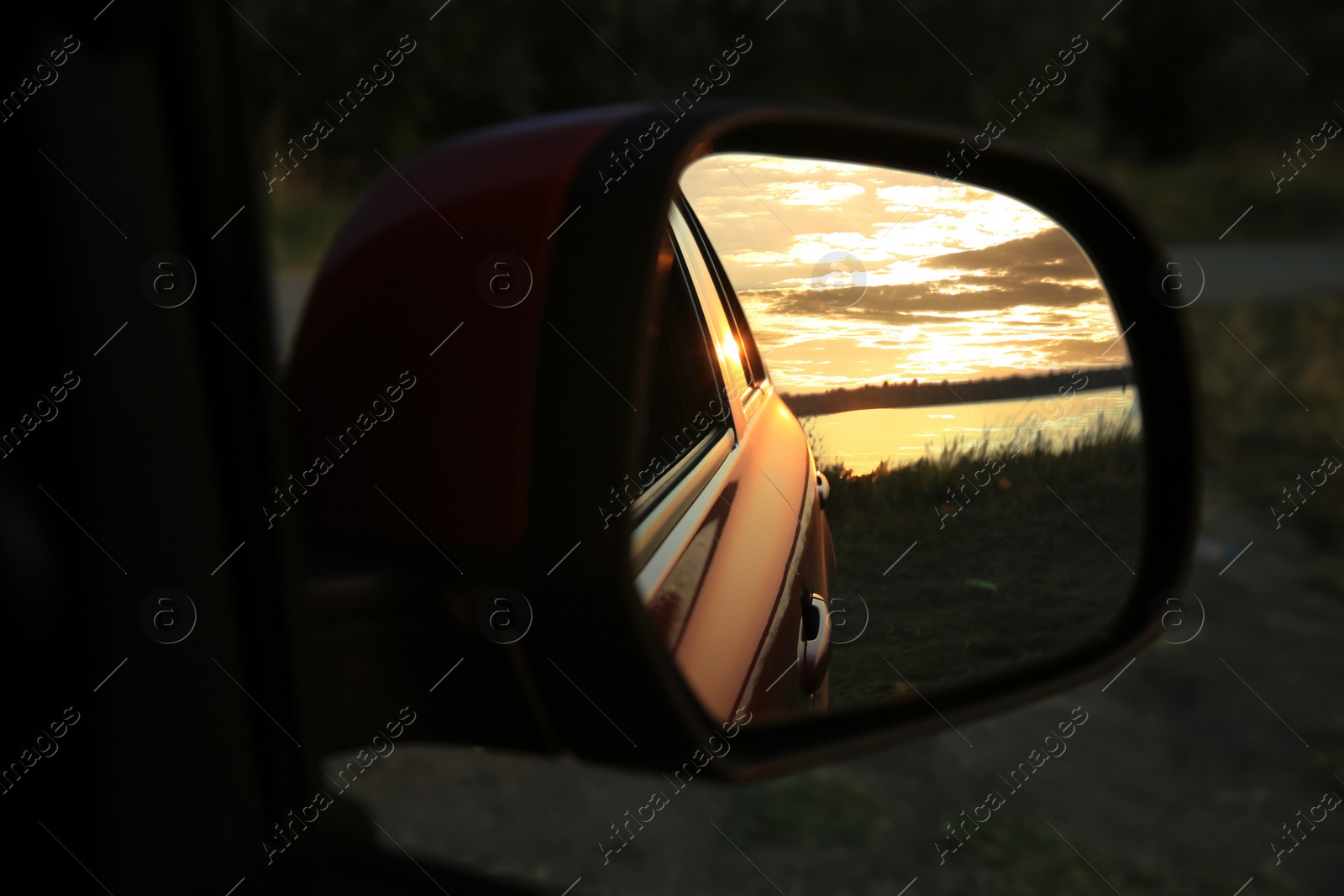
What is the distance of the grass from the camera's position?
127 cm

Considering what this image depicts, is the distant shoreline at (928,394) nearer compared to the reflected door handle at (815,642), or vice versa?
the distant shoreline at (928,394)

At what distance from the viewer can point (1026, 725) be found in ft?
16.8

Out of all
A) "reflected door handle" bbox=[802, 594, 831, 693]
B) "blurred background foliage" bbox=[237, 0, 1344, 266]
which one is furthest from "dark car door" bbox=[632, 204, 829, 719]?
"blurred background foliage" bbox=[237, 0, 1344, 266]

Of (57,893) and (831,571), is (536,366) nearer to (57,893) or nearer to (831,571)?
(831,571)

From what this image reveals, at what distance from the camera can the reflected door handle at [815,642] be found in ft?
4.49

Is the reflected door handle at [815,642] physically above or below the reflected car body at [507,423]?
below

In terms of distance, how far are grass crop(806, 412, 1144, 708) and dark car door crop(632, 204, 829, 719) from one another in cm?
7

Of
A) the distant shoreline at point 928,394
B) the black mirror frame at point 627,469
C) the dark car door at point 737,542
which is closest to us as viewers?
the black mirror frame at point 627,469

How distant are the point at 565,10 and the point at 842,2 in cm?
539

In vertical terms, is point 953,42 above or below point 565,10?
below

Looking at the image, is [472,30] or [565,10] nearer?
[472,30]

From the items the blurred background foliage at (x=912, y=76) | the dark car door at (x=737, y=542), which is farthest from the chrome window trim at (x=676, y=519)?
the blurred background foliage at (x=912, y=76)

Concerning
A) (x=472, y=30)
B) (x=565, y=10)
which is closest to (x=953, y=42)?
(x=565, y=10)

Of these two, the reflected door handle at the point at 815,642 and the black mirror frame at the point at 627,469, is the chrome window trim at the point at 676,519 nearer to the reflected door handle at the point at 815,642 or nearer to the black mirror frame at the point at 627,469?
the black mirror frame at the point at 627,469
